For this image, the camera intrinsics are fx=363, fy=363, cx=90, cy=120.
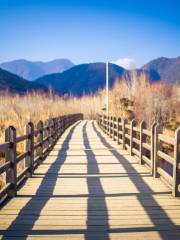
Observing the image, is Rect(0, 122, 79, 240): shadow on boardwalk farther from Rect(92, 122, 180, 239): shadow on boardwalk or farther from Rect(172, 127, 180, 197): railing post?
Rect(172, 127, 180, 197): railing post

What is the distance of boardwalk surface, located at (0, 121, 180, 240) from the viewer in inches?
189

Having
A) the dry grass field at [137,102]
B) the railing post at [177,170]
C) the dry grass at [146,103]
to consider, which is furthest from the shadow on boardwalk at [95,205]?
the dry grass at [146,103]

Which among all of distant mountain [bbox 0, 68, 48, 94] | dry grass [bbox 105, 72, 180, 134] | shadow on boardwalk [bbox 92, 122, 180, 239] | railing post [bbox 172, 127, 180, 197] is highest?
distant mountain [bbox 0, 68, 48, 94]

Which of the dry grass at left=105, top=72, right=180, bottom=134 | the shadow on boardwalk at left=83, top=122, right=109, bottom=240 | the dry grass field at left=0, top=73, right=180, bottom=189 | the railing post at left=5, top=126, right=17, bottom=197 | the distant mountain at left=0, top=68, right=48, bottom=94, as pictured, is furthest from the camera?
the distant mountain at left=0, top=68, right=48, bottom=94

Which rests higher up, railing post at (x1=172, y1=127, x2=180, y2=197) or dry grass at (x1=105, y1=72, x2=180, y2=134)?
dry grass at (x1=105, y1=72, x2=180, y2=134)

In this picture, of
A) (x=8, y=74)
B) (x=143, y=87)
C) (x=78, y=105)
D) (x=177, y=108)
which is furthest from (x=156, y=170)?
(x=8, y=74)

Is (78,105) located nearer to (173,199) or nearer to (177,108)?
(177,108)

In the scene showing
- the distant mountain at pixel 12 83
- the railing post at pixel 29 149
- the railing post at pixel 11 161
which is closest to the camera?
the railing post at pixel 11 161

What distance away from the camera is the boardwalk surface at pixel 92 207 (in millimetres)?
4797

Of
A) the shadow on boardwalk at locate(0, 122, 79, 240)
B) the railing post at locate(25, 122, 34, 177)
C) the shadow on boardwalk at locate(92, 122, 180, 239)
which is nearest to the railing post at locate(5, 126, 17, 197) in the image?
the shadow on boardwalk at locate(0, 122, 79, 240)

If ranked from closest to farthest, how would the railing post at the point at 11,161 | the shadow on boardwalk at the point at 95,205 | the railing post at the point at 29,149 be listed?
the shadow on boardwalk at the point at 95,205 → the railing post at the point at 11,161 → the railing post at the point at 29,149

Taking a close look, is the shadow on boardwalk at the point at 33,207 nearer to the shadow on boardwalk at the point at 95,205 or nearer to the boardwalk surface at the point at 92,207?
the boardwalk surface at the point at 92,207

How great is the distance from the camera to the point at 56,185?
25.2 ft

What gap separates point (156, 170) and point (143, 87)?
1499 inches
